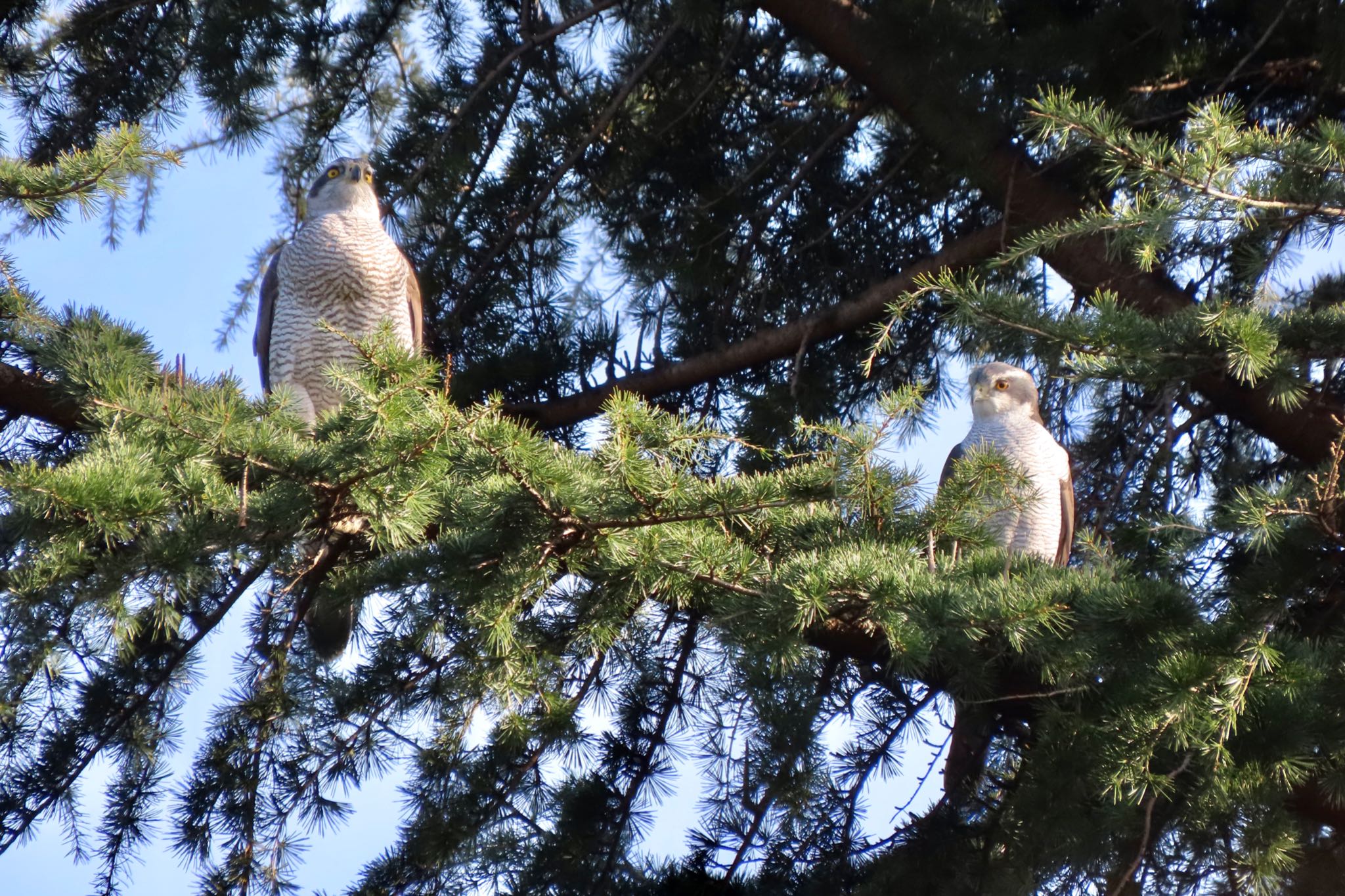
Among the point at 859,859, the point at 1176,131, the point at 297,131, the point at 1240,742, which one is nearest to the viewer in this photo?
the point at 1240,742

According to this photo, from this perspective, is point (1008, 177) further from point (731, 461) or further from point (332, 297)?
point (332, 297)

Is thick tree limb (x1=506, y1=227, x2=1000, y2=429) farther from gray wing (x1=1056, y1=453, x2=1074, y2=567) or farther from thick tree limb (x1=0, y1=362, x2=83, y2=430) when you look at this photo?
thick tree limb (x1=0, y1=362, x2=83, y2=430)

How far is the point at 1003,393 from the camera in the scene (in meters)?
5.27

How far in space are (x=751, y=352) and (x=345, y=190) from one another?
205 cm

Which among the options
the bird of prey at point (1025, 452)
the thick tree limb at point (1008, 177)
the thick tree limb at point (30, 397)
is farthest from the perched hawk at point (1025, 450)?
the thick tree limb at point (30, 397)

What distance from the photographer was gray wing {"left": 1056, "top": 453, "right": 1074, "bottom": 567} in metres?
5.20

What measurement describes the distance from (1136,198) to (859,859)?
6.65 ft

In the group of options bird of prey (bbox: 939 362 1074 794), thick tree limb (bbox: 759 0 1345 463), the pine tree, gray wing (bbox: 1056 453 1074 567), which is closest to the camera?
the pine tree

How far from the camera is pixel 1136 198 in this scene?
3.50 m

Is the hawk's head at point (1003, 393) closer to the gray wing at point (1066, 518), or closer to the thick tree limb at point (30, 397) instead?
the gray wing at point (1066, 518)

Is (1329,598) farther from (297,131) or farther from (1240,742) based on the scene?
(297,131)

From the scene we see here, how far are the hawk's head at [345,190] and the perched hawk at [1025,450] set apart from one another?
278cm

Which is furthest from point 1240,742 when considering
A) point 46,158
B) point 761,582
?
point 46,158

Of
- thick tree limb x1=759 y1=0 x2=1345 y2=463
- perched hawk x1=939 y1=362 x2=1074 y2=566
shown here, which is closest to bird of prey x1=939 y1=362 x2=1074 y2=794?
perched hawk x1=939 y1=362 x2=1074 y2=566
